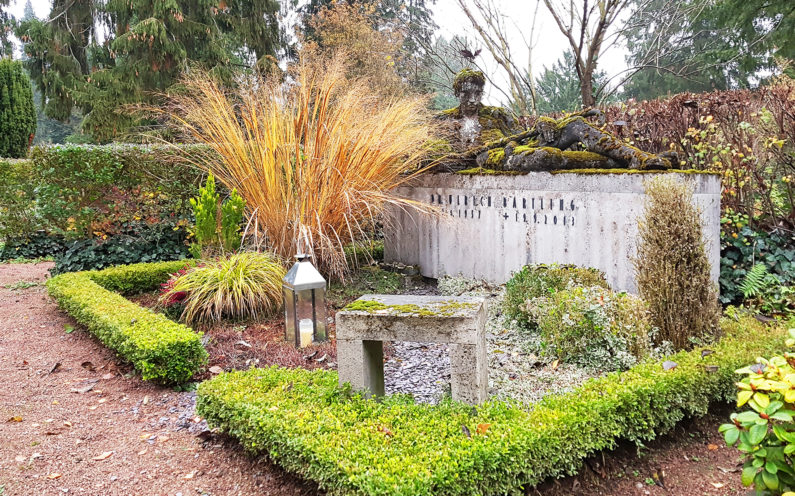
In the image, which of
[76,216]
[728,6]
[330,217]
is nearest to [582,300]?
[330,217]

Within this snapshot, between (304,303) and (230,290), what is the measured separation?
0.86 m

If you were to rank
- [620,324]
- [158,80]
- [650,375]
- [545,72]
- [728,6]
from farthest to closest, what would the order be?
1. [545,72]
2. [158,80]
3. [728,6]
4. [620,324]
5. [650,375]

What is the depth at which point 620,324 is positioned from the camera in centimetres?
342

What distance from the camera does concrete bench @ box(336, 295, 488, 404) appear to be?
2514mm

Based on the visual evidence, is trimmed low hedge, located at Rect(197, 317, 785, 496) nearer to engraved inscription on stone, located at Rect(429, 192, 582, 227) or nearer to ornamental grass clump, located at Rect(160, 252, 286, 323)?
ornamental grass clump, located at Rect(160, 252, 286, 323)

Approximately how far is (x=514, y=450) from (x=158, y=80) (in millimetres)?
12901

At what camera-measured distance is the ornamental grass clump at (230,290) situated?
4.56 m

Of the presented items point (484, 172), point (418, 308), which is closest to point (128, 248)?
point (484, 172)

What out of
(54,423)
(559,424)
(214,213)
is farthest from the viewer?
(214,213)

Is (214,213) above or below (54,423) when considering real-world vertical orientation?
above

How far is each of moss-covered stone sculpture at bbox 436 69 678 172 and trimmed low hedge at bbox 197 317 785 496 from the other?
231 centimetres

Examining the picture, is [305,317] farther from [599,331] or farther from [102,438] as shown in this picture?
[599,331]

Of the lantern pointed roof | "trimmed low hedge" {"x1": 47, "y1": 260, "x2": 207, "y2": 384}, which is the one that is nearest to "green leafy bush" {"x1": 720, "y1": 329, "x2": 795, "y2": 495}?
the lantern pointed roof

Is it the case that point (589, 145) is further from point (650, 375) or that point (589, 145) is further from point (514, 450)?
point (514, 450)
